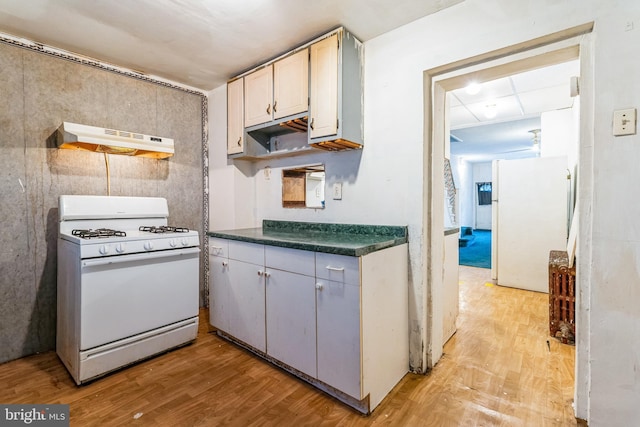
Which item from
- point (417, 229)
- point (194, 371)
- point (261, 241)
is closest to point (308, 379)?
point (194, 371)

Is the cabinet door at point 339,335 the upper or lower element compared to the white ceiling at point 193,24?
lower

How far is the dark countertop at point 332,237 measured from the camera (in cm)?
161

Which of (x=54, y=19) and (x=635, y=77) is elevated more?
(x=54, y=19)

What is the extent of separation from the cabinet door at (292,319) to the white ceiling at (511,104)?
88.1 inches

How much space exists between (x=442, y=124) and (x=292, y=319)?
1683 mm

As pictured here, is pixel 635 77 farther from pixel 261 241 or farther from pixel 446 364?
pixel 261 241

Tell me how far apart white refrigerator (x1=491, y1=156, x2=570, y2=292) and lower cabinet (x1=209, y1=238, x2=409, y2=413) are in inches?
109

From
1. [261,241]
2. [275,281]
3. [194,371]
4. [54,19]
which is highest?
[54,19]

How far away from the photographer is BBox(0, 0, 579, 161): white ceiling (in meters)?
1.80

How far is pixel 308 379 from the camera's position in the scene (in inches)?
72.9

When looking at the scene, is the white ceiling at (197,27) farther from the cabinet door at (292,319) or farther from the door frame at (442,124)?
the cabinet door at (292,319)

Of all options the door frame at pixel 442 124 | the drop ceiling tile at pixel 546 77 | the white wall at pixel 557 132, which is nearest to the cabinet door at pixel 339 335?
the door frame at pixel 442 124

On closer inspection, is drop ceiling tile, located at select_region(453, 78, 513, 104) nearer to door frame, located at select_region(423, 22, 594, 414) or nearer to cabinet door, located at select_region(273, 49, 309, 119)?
door frame, located at select_region(423, 22, 594, 414)

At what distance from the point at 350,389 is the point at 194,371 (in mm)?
1116
